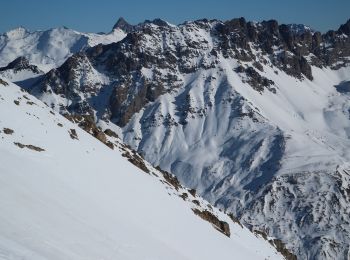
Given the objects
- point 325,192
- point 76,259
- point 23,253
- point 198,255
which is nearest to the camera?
point 23,253

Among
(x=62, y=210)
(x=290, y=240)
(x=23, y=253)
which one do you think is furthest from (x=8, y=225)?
(x=290, y=240)

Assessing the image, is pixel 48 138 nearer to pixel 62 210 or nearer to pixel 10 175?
pixel 10 175

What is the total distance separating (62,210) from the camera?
2348 cm

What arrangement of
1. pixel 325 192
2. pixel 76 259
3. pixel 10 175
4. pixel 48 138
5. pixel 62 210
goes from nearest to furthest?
1. pixel 76 259
2. pixel 62 210
3. pixel 10 175
4. pixel 48 138
5. pixel 325 192

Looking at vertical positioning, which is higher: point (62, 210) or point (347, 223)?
point (347, 223)

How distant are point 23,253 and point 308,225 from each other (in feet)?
555

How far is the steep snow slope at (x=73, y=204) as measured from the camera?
1928cm

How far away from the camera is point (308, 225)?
17575 centimetres

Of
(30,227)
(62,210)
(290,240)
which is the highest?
(290,240)

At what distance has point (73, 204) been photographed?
84.6 ft

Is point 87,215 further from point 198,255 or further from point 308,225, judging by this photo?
point 308,225

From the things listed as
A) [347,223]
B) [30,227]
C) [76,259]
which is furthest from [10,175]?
[347,223]

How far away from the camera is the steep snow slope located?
19281 mm

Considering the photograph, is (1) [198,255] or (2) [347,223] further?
(2) [347,223]
